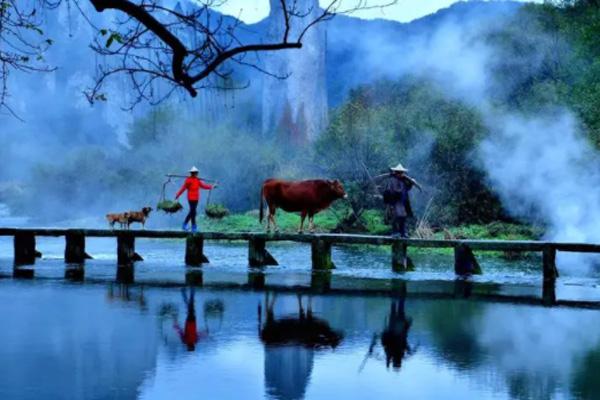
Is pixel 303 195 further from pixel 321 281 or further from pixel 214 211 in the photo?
pixel 214 211

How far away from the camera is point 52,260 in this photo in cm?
2914

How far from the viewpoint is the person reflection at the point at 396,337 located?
12.4 metres

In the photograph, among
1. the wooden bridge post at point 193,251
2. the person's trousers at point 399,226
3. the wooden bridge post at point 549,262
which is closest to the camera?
the wooden bridge post at point 549,262

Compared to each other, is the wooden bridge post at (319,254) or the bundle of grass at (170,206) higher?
the bundle of grass at (170,206)

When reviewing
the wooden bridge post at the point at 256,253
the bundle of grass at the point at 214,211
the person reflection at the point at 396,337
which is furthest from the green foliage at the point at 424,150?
the person reflection at the point at 396,337

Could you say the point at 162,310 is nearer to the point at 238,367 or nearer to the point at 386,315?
the point at 386,315

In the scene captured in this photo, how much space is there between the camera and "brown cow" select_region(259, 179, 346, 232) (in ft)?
89.1

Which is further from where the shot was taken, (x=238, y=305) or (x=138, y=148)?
(x=138, y=148)

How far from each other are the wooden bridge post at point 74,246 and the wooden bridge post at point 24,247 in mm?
870

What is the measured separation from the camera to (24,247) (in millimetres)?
27844

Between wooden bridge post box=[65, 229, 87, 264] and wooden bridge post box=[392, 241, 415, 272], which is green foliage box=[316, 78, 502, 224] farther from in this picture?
wooden bridge post box=[65, 229, 87, 264]

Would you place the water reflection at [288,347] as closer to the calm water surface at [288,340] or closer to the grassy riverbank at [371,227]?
the calm water surface at [288,340]

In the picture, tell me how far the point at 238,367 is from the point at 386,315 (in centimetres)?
523

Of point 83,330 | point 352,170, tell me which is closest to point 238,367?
point 83,330
